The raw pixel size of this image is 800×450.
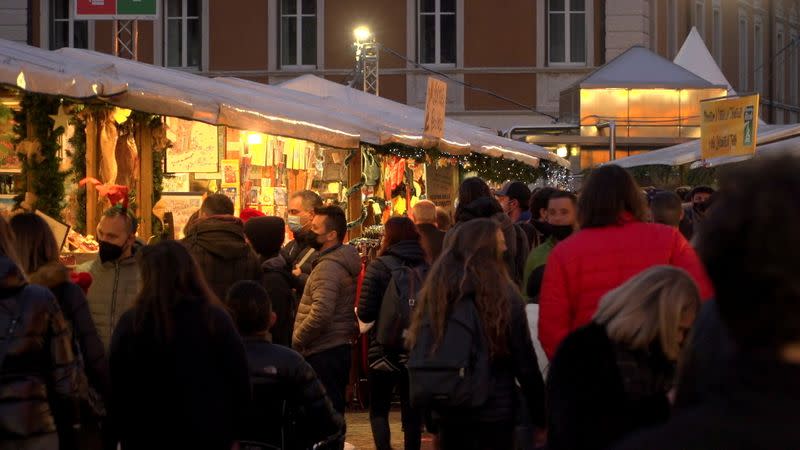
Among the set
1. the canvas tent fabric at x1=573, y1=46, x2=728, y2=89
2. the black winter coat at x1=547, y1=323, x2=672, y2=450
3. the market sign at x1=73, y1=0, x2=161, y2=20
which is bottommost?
the black winter coat at x1=547, y1=323, x2=672, y2=450

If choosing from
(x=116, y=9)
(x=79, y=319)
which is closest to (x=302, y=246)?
(x=79, y=319)

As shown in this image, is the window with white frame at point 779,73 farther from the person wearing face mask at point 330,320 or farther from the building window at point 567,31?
the person wearing face mask at point 330,320

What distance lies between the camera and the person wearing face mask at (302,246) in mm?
9659

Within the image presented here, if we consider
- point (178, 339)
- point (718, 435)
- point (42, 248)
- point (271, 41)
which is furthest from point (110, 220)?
point (271, 41)

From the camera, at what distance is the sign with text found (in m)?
15.8

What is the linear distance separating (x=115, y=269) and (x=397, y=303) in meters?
1.62

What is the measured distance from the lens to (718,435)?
2082 mm

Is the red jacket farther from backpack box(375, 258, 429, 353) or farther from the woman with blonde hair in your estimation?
backpack box(375, 258, 429, 353)

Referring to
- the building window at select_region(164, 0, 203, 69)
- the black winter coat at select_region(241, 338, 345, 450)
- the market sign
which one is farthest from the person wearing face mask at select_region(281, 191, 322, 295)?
the building window at select_region(164, 0, 203, 69)

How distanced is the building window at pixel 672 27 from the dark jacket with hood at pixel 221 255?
33.8 m

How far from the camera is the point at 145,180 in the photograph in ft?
37.3

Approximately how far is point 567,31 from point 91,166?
2767 centimetres

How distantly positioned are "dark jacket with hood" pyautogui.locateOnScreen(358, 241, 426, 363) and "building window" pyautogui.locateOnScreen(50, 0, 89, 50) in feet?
94.8

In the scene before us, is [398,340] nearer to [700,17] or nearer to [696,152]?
[696,152]
